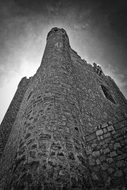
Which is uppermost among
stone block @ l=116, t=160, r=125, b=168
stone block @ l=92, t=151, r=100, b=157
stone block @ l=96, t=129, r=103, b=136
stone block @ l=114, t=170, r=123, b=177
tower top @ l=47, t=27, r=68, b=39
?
tower top @ l=47, t=27, r=68, b=39

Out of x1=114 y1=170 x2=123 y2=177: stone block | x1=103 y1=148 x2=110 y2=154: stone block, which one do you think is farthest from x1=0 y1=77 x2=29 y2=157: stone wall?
x1=114 y1=170 x2=123 y2=177: stone block

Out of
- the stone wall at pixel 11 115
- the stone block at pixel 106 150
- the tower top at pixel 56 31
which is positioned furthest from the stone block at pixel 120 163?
the tower top at pixel 56 31

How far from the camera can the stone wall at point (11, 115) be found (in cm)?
920

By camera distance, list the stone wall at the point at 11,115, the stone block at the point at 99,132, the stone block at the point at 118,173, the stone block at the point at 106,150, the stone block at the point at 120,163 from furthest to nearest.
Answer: the stone wall at the point at 11,115, the stone block at the point at 99,132, the stone block at the point at 106,150, the stone block at the point at 120,163, the stone block at the point at 118,173

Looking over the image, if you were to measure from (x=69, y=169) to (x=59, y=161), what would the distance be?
28 centimetres

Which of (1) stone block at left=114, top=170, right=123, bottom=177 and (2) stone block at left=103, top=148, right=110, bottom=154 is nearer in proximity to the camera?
(1) stone block at left=114, top=170, right=123, bottom=177

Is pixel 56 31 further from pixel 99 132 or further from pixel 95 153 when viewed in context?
pixel 95 153

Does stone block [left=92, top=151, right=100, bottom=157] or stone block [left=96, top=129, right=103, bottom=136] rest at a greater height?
stone block [left=96, top=129, right=103, bottom=136]

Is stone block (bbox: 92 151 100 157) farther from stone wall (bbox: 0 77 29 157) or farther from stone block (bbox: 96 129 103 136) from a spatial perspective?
stone wall (bbox: 0 77 29 157)

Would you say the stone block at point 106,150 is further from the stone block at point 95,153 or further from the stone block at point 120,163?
the stone block at point 120,163

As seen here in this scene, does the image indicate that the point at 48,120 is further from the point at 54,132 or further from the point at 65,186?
the point at 65,186

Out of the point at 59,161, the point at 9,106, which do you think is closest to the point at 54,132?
the point at 59,161

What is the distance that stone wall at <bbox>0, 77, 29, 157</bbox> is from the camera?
30.2 feet

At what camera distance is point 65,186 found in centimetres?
287
